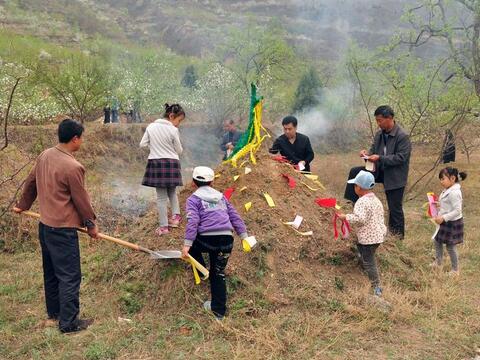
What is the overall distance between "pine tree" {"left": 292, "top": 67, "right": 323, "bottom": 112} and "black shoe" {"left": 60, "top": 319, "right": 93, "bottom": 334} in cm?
1967

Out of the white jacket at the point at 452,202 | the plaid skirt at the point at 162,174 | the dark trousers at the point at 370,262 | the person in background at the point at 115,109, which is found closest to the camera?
the dark trousers at the point at 370,262

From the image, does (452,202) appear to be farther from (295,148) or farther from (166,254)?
(166,254)

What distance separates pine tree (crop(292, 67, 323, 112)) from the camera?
22.5 m

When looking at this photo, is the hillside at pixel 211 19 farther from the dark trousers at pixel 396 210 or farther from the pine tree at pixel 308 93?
the dark trousers at pixel 396 210

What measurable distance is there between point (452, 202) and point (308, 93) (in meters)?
18.1

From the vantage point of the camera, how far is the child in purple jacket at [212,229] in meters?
3.58

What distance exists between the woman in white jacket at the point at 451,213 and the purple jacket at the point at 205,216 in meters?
2.60

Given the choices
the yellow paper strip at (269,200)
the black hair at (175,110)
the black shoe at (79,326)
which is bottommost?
the black shoe at (79,326)

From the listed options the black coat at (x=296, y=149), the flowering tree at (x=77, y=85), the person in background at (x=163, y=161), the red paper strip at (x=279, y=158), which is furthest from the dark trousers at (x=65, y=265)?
the flowering tree at (x=77, y=85)

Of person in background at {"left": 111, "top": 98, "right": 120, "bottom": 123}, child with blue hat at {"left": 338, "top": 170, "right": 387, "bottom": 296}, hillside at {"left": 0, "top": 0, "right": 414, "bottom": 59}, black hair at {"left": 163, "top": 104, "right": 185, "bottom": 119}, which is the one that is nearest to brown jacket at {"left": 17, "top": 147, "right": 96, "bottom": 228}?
black hair at {"left": 163, "top": 104, "right": 185, "bottom": 119}

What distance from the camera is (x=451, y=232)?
5066 millimetres

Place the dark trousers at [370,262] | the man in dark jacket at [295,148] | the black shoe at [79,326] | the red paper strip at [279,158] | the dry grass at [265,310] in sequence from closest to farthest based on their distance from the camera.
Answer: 1. the dry grass at [265,310]
2. the black shoe at [79,326]
3. the dark trousers at [370,262]
4. the red paper strip at [279,158]
5. the man in dark jacket at [295,148]

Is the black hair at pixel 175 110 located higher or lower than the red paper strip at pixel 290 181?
higher

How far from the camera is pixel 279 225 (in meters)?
4.63
